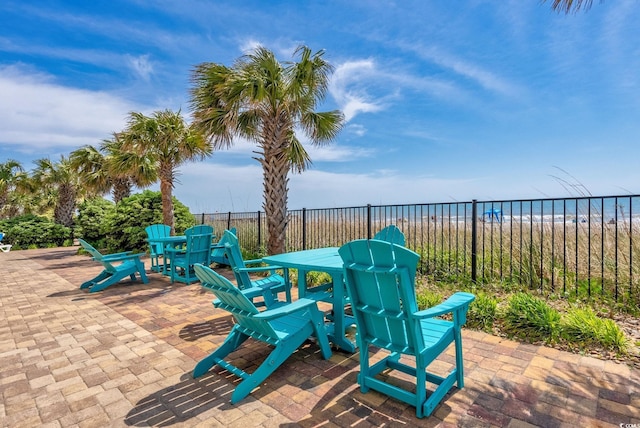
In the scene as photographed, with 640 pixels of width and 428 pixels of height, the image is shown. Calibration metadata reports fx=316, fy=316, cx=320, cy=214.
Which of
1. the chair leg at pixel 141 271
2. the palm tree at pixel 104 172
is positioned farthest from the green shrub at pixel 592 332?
the palm tree at pixel 104 172

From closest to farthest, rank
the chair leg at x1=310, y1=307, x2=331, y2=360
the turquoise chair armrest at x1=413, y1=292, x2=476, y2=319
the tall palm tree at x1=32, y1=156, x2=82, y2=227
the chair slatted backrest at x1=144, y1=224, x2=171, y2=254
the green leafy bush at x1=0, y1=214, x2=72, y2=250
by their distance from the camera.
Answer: the turquoise chair armrest at x1=413, y1=292, x2=476, y2=319, the chair leg at x1=310, y1=307, x2=331, y2=360, the chair slatted backrest at x1=144, y1=224, x2=171, y2=254, the green leafy bush at x1=0, y1=214, x2=72, y2=250, the tall palm tree at x1=32, y1=156, x2=82, y2=227

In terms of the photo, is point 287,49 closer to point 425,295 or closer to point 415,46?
point 415,46

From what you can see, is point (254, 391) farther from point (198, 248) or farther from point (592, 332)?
point (198, 248)

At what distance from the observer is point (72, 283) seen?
6.60m

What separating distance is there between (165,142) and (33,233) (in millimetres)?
11524

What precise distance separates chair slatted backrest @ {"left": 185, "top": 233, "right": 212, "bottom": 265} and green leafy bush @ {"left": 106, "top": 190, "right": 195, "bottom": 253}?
4933 millimetres

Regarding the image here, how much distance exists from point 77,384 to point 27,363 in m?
0.87

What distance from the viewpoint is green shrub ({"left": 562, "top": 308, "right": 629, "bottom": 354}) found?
2.88 m

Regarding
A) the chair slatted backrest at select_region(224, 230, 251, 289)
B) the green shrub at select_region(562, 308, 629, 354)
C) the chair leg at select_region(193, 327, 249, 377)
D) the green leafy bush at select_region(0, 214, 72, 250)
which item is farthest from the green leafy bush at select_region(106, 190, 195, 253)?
the green shrub at select_region(562, 308, 629, 354)

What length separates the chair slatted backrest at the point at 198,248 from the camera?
20.4ft

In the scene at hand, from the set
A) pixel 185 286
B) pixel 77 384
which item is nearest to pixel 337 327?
pixel 77 384

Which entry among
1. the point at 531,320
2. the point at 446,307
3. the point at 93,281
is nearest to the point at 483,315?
the point at 531,320

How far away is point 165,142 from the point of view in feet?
30.0

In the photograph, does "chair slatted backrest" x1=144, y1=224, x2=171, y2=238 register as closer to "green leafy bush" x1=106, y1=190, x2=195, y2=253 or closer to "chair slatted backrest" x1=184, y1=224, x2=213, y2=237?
"chair slatted backrest" x1=184, y1=224, x2=213, y2=237
